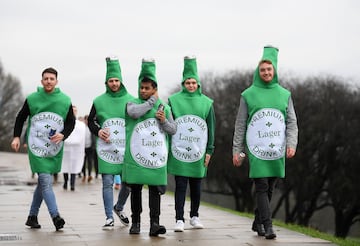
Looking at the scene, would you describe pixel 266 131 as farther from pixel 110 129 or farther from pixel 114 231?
pixel 114 231

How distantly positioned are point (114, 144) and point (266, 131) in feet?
7.08

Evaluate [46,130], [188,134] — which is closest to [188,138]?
[188,134]

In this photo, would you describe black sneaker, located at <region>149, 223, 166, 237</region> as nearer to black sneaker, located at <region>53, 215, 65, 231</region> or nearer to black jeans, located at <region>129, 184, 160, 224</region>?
black jeans, located at <region>129, 184, 160, 224</region>

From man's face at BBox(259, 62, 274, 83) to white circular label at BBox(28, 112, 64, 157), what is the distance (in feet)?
9.10

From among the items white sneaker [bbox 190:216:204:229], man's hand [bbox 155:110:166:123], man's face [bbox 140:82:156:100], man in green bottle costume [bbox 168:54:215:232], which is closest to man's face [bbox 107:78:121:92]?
man in green bottle costume [bbox 168:54:215:232]

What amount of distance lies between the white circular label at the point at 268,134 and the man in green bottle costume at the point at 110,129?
74.7 inches

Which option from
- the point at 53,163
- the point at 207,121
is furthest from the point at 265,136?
the point at 53,163

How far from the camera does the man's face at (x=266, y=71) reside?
29.8 ft

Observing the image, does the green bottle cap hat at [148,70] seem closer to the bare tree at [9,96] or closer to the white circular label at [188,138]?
the white circular label at [188,138]

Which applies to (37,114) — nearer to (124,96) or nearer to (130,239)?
(124,96)

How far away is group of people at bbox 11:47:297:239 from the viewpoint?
346 inches

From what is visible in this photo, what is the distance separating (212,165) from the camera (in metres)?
56.8

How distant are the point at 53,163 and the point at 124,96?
1.36 metres

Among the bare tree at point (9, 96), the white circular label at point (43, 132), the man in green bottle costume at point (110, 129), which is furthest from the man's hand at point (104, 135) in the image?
the bare tree at point (9, 96)
